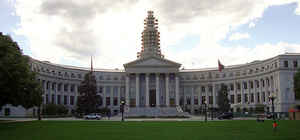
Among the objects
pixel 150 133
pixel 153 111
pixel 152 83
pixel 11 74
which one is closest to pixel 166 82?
pixel 152 83

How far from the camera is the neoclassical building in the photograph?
97.9 m

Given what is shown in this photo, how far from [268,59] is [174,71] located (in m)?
32.9

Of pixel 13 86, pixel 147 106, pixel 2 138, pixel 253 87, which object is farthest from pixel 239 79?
pixel 2 138

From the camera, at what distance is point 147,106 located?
374 ft

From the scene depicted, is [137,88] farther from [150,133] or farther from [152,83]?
[150,133]

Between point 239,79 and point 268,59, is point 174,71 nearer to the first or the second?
point 239,79

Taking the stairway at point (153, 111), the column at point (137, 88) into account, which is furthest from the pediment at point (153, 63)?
the stairway at point (153, 111)

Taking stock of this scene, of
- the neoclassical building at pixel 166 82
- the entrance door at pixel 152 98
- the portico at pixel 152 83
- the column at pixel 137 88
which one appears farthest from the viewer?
the entrance door at pixel 152 98

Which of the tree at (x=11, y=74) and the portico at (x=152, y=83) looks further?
the portico at (x=152, y=83)

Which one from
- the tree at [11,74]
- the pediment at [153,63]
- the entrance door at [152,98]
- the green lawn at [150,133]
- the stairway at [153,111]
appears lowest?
the stairway at [153,111]

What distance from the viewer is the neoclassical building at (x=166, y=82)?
9791cm

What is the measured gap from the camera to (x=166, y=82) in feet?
385

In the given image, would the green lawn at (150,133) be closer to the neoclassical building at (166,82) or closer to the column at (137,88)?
the neoclassical building at (166,82)

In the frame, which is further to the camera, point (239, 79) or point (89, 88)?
point (239, 79)
